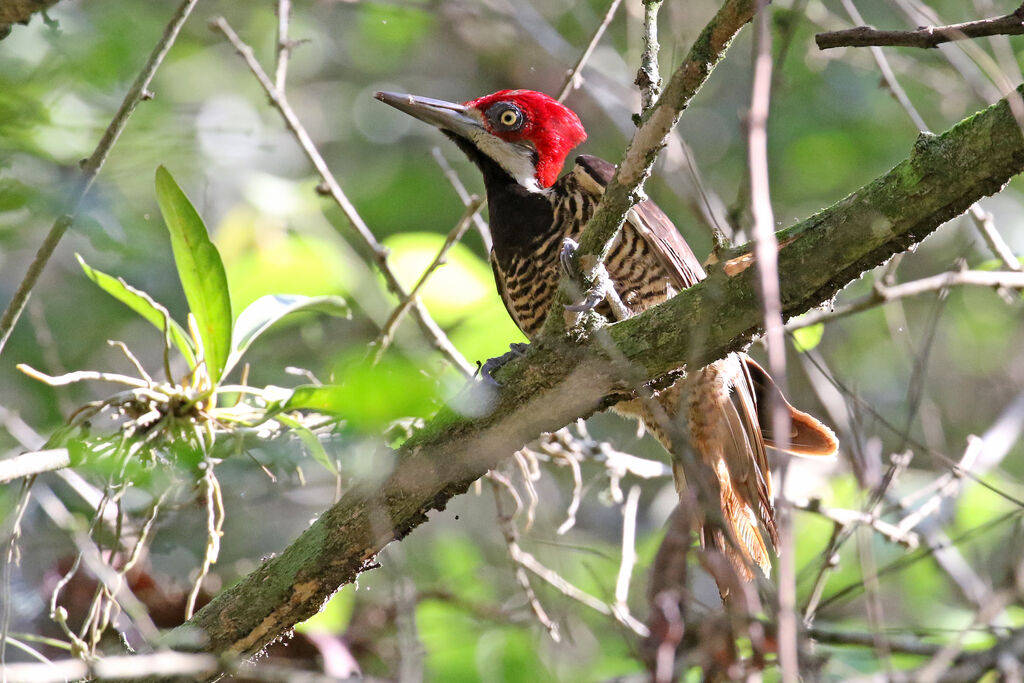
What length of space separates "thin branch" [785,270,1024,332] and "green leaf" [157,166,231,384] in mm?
1711

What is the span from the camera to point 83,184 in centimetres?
234

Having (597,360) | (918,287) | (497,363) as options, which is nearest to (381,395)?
(597,360)

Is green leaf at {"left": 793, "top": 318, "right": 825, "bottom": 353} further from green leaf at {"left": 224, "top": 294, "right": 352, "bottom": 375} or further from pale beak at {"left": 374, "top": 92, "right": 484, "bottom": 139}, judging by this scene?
green leaf at {"left": 224, "top": 294, "right": 352, "bottom": 375}

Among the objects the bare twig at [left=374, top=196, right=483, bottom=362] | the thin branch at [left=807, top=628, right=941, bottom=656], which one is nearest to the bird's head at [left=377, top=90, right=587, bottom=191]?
the bare twig at [left=374, top=196, right=483, bottom=362]

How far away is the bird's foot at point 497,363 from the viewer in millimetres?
2441

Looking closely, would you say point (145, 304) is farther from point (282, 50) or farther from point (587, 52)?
point (587, 52)

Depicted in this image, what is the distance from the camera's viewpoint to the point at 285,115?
318cm

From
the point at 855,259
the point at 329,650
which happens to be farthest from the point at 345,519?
the point at 855,259

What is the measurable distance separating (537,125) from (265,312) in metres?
1.25

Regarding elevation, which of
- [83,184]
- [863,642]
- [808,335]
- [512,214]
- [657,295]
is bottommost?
[863,642]

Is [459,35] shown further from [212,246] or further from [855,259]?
[855,259]

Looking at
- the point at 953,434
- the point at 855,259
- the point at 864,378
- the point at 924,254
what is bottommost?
the point at 855,259

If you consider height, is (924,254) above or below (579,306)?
above

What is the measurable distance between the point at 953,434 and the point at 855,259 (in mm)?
4116
